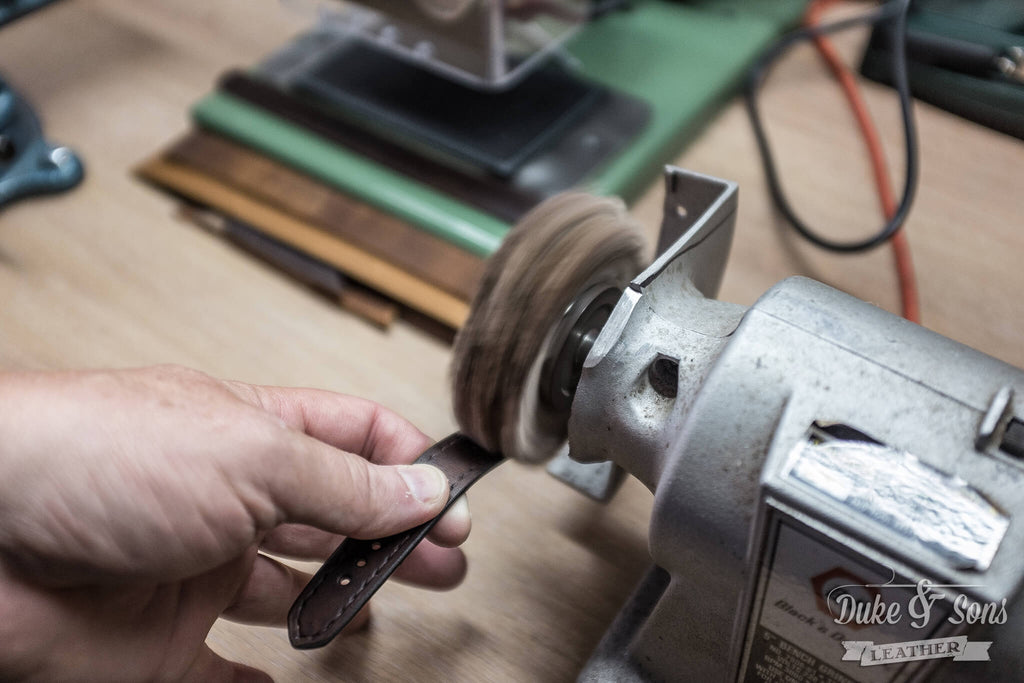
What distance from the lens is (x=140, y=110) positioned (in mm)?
912

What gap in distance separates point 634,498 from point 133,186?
0.63 m

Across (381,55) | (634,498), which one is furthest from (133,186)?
(634,498)

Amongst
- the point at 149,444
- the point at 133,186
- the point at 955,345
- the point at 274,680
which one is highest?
the point at 955,345

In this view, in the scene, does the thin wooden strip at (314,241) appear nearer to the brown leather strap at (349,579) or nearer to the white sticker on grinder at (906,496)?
the brown leather strap at (349,579)

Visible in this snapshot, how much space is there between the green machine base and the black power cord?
0.9 inches

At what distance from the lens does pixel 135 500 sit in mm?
388

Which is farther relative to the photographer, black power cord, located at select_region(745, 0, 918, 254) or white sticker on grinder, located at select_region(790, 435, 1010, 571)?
black power cord, located at select_region(745, 0, 918, 254)

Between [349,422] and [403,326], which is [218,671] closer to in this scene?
A: [349,422]

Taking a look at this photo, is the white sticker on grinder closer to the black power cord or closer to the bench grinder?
the bench grinder

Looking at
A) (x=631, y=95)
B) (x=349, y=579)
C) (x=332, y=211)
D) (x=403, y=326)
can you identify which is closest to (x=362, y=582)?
(x=349, y=579)

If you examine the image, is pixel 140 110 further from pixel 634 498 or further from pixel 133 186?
pixel 634 498

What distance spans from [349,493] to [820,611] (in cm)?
25

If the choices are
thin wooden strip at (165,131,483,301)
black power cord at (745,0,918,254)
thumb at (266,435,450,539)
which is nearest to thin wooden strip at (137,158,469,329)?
thin wooden strip at (165,131,483,301)

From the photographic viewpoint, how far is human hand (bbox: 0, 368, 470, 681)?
1.27 feet
